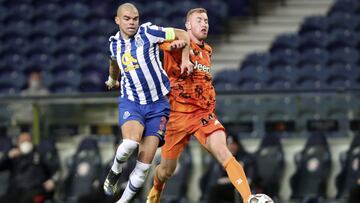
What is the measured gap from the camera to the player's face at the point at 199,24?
9773 mm

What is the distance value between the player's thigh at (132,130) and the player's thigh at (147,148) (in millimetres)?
169

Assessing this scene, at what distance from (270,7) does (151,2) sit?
241 cm

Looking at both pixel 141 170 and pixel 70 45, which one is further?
pixel 70 45

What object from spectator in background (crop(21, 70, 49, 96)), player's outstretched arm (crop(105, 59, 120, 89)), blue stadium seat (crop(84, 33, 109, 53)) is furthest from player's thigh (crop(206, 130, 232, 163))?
blue stadium seat (crop(84, 33, 109, 53))

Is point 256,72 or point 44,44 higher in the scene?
point 44,44

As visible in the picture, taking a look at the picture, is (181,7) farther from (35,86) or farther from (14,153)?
(14,153)

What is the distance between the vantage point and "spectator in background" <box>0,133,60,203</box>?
13812 mm

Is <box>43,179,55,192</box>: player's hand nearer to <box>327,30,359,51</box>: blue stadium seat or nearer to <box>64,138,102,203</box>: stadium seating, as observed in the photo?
<box>64,138,102,203</box>: stadium seating

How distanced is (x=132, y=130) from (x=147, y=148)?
30 cm

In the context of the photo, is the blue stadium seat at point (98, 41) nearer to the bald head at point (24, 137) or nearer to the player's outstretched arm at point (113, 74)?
the bald head at point (24, 137)

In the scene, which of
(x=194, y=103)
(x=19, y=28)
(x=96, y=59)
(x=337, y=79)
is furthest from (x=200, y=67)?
(x=19, y=28)

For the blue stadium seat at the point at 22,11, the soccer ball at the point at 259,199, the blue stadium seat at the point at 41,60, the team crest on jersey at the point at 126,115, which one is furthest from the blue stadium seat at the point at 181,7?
the soccer ball at the point at 259,199

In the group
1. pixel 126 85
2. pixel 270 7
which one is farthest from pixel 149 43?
pixel 270 7

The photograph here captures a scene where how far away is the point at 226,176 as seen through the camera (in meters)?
13.5
